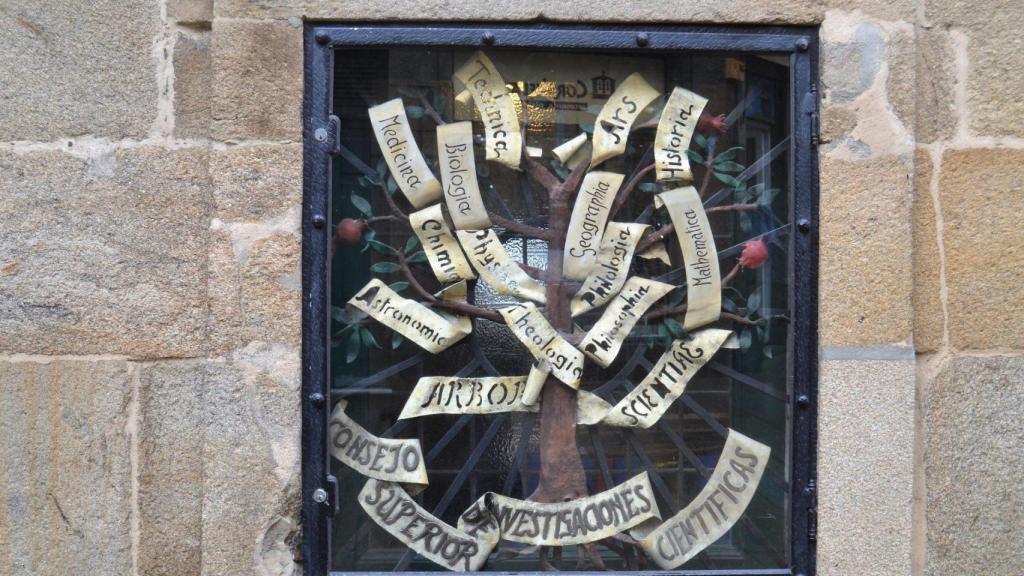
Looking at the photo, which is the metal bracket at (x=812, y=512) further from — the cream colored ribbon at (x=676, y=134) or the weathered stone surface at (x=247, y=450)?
the weathered stone surface at (x=247, y=450)

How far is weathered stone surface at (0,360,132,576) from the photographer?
201 centimetres

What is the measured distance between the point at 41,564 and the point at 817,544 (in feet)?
6.66

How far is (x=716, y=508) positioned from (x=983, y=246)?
0.99 m

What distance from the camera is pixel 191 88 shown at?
2061mm

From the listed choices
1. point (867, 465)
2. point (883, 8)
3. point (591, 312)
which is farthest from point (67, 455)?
point (883, 8)

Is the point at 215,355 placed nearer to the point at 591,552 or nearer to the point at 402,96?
the point at 402,96

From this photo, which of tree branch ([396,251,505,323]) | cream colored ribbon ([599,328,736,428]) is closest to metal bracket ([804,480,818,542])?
cream colored ribbon ([599,328,736,428])

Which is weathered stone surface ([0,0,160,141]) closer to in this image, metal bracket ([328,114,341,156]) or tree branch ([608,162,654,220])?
metal bracket ([328,114,341,156])

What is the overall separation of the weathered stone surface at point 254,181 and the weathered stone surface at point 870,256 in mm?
1402

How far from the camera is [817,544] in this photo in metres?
2.03

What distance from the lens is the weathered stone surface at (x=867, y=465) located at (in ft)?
6.54

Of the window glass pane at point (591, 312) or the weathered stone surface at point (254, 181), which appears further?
the window glass pane at point (591, 312)

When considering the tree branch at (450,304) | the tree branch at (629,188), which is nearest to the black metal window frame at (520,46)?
the tree branch at (450,304)

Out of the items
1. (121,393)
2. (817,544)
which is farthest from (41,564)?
(817,544)
